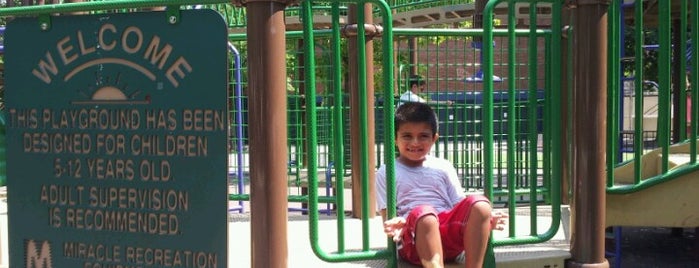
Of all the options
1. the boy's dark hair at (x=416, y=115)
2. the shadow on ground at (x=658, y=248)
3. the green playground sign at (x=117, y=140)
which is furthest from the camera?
the shadow on ground at (x=658, y=248)

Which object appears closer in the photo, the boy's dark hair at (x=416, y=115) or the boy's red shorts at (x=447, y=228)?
the boy's red shorts at (x=447, y=228)

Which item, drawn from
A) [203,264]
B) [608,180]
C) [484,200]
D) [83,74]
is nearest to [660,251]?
[608,180]

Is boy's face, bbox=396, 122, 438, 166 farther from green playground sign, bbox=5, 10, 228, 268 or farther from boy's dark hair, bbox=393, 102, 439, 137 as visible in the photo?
green playground sign, bbox=5, 10, 228, 268

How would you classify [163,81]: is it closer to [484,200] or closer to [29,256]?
[29,256]

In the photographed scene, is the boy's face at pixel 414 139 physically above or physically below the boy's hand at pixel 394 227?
above

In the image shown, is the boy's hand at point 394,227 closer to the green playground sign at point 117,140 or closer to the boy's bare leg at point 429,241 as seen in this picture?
the boy's bare leg at point 429,241

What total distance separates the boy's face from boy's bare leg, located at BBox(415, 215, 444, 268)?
0.45 metres

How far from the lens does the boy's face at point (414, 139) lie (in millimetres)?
3254

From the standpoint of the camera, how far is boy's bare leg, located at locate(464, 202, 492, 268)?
291cm

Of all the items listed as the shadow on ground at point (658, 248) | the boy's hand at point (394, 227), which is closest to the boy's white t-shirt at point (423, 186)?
the boy's hand at point (394, 227)

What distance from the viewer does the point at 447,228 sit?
309 centimetres

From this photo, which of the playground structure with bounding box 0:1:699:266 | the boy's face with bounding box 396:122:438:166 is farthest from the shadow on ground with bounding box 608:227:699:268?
the boy's face with bounding box 396:122:438:166

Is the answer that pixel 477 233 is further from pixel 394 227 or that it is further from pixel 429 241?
pixel 394 227

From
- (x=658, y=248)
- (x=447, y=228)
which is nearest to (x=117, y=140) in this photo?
(x=447, y=228)
